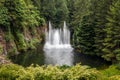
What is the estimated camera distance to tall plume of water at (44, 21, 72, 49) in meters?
70.4

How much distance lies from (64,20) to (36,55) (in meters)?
32.1

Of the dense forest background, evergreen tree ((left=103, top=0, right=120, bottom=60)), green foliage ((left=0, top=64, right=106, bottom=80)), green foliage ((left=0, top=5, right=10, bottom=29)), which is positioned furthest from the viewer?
green foliage ((left=0, top=5, right=10, bottom=29))

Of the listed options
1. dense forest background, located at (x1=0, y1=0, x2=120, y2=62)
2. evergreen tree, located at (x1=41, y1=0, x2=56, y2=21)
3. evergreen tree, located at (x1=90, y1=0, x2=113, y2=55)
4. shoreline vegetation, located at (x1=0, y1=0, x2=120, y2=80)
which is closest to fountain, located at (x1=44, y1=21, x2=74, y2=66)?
shoreline vegetation, located at (x1=0, y1=0, x2=120, y2=80)

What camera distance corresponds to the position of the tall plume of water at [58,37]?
70438 mm

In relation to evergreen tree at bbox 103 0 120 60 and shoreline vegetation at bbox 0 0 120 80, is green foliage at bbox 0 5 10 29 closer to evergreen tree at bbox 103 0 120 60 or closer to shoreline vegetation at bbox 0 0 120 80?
shoreline vegetation at bbox 0 0 120 80

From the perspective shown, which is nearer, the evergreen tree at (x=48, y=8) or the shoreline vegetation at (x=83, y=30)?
the shoreline vegetation at (x=83, y=30)

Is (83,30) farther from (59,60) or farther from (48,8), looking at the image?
(48,8)

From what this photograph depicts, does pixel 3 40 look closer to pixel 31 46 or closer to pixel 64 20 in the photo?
pixel 31 46

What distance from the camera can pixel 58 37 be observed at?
7688 centimetres

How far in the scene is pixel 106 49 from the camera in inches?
1711

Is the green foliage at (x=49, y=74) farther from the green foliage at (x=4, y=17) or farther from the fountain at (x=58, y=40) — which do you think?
the fountain at (x=58, y=40)

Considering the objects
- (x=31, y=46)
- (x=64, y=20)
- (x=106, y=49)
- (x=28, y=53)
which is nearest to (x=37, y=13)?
(x=64, y=20)

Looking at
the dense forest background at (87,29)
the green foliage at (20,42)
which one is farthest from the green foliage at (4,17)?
the green foliage at (20,42)

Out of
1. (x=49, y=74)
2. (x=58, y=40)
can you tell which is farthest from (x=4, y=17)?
(x=49, y=74)
